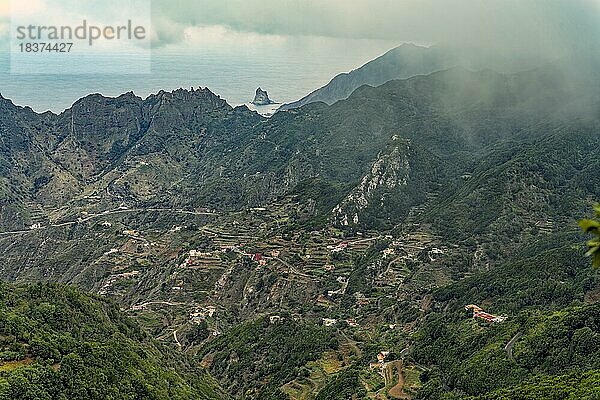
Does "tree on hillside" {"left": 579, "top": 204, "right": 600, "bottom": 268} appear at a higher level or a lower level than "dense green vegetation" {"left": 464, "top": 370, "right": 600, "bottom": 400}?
higher

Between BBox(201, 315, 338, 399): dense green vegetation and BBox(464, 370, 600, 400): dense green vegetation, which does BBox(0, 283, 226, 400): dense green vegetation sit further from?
BBox(464, 370, 600, 400): dense green vegetation

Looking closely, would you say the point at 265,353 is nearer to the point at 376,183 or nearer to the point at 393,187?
the point at 376,183

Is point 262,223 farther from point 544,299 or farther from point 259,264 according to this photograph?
point 544,299

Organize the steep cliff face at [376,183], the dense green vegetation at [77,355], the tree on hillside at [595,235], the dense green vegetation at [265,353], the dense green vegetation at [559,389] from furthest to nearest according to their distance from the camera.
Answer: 1. the steep cliff face at [376,183]
2. the dense green vegetation at [265,353]
3. the dense green vegetation at [559,389]
4. the dense green vegetation at [77,355]
5. the tree on hillside at [595,235]

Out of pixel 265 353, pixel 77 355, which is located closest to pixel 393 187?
pixel 265 353

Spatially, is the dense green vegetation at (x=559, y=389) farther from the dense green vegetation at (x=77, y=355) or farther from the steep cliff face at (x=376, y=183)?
the steep cliff face at (x=376, y=183)

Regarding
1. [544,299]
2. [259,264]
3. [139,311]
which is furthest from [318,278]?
[544,299]

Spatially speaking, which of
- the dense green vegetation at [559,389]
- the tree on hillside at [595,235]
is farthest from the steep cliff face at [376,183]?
the tree on hillside at [595,235]

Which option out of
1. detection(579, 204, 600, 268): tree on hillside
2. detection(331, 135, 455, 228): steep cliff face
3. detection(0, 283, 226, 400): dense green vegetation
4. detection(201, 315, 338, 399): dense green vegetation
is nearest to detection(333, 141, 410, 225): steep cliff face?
detection(331, 135, 455, 228): steep cliff face
